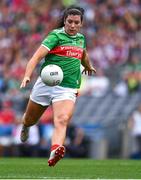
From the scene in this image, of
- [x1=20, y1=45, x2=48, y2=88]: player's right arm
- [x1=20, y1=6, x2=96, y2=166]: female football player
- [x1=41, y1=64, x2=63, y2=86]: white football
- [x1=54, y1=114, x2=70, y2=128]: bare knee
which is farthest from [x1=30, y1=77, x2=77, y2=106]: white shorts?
[x1=20, y1=45, x2=48, y2=88]: player's right arm

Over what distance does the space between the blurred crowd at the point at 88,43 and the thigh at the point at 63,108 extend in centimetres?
956

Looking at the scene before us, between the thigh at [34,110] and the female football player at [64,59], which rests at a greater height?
the female football player at [64,59]

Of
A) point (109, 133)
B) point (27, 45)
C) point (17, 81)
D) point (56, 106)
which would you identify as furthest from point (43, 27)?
→ point (56, 106)

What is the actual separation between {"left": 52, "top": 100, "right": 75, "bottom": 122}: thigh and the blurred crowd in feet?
31.4

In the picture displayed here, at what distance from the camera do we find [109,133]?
22.8 m

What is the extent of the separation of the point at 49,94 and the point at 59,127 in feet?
2.52

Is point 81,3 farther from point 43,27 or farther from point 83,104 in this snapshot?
point 83,104

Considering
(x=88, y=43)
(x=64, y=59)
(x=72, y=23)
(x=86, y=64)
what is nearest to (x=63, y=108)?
(x=64, y=59)

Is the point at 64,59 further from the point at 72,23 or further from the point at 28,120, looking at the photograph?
the point at 28,120

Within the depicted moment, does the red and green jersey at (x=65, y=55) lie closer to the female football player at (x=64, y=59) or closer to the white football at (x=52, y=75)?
the female football player at (x=64, y=59)

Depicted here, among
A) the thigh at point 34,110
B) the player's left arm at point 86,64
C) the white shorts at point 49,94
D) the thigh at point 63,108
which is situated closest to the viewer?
the thigh at point 63,108

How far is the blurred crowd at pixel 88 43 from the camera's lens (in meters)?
23.2

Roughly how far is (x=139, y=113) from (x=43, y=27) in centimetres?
611

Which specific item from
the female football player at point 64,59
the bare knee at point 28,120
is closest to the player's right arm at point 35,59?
the female football player at point 64,59
